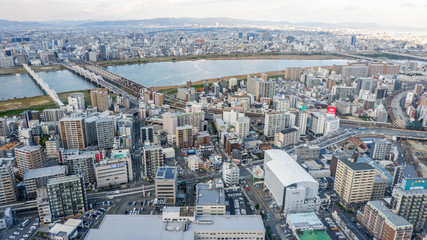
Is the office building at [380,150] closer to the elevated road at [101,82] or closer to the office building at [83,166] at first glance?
the office building at [83,166]

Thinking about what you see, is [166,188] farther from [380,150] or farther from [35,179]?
[380,150]

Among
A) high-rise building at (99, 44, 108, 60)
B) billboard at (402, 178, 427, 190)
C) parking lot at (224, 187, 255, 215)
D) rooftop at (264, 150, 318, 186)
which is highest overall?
high-rise building at (99, 44, 108, 60)

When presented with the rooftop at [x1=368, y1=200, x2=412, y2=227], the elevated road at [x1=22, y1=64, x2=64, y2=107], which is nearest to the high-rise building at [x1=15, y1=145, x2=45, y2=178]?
the elevated road at [x1=22, y1=64, x2=64, y2=107]

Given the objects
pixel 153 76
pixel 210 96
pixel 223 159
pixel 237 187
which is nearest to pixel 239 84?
pixel 210 96

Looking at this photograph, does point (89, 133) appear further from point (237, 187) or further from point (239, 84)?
point (239, 84)

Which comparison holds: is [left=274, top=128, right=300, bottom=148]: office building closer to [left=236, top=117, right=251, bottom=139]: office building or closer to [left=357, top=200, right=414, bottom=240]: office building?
Answer: [left=236, top=117, right=251, bottom=139]: office building
